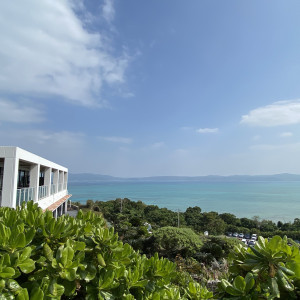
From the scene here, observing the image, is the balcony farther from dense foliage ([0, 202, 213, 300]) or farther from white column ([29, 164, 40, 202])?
dense foliage ([0, 202, 213, 300])

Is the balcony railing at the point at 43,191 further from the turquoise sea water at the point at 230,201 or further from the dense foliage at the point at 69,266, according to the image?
the turquoise sea water at the point at 230,201

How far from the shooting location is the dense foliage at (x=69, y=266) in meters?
1.37

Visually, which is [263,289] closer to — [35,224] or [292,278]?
[292,278]

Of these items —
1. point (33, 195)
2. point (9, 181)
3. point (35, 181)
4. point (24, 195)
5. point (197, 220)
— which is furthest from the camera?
point (197, 220)

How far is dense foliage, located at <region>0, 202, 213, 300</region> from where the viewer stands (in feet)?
4.49

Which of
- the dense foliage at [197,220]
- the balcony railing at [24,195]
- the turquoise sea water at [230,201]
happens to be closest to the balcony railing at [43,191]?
the balcony railing at [24,195]

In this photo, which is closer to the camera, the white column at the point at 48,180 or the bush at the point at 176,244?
the bush at the point at 176,244

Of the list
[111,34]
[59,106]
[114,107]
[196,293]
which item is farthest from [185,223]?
[196,293]

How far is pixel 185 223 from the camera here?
97.4 feet

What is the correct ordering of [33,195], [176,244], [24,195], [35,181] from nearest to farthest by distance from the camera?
[24,195], [176,244], [33,195], [35,181]

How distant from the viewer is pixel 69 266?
4.83 ft

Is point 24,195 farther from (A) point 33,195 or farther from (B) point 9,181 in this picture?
(B) point 9,181

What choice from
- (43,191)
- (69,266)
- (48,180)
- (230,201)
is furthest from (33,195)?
(230,201)

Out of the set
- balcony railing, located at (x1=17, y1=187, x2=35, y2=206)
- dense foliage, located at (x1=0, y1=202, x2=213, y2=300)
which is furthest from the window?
dense foliage, located at (x1=0, y1=202, x2=213, y2=300)
